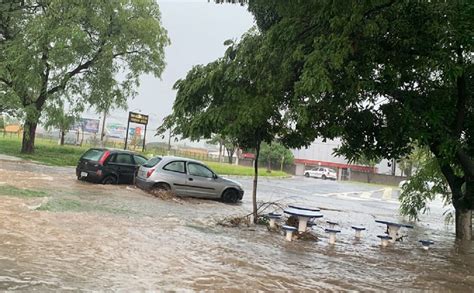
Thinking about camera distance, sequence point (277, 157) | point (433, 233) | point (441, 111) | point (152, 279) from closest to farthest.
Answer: point (152, 279), point (441, 111), point (433, 233), point (277, 157)

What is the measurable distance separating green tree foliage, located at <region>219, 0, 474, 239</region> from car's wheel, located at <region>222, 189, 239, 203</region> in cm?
816

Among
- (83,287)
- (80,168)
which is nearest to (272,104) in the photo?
(83,287)

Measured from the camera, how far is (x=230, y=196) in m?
17.9

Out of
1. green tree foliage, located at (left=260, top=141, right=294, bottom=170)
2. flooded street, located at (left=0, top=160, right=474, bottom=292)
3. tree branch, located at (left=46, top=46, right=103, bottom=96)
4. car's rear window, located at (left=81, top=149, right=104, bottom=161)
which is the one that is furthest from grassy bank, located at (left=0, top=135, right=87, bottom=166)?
green tree foliage, located at (left=260, top=141, right=294, bottom=170)

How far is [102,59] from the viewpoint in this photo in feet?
90.3

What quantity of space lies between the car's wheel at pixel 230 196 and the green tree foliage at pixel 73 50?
1293 cm

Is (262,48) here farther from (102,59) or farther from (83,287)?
(102,59)

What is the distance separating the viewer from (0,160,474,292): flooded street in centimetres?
645

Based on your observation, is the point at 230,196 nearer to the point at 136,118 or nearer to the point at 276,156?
the point at 136,118

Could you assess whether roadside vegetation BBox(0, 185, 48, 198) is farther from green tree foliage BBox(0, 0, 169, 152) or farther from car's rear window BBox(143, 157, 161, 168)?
green tree foliage BBox(0, 0, 169, 152)

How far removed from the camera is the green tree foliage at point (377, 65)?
277 inches

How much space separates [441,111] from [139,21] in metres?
22.1

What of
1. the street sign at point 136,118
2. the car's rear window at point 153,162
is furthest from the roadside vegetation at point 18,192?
the street sign at point 136,118


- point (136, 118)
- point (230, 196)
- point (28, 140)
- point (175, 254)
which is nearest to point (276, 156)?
point (136, 118)
